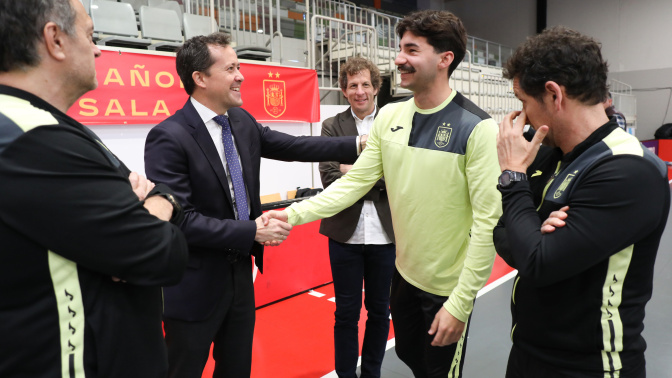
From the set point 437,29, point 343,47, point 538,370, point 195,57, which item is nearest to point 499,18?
point 343,47

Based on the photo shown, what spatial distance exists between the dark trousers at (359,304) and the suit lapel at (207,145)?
37.5 inches

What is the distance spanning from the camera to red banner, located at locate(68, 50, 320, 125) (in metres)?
3.82

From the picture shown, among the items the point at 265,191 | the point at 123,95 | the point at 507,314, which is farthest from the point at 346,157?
the point at 265,191

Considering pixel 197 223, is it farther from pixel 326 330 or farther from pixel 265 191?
pixel 265 191

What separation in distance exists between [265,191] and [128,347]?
4.64 meters

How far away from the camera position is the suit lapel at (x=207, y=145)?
69.1 inches

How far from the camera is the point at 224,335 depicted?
1.86 metres

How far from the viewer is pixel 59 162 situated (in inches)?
32.5

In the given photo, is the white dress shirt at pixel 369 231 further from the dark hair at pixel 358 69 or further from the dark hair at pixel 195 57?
the dark hair at pixel 195 57

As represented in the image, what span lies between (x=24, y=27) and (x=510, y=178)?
117 cm

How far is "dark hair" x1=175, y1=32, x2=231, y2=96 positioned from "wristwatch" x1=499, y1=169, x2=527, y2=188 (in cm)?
125

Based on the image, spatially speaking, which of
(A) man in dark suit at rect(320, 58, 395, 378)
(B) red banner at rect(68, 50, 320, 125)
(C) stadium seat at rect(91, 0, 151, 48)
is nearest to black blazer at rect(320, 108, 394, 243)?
(A) man in dark suit at rect(320, 58, 395, 378)

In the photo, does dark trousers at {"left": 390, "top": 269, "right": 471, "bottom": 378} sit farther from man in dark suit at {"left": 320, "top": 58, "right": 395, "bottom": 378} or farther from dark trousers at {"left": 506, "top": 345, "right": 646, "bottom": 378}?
man in dark suit at {"left": 320, "top": 58, "right": 395, "bottom": 378}

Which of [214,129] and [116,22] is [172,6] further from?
[214,129]
